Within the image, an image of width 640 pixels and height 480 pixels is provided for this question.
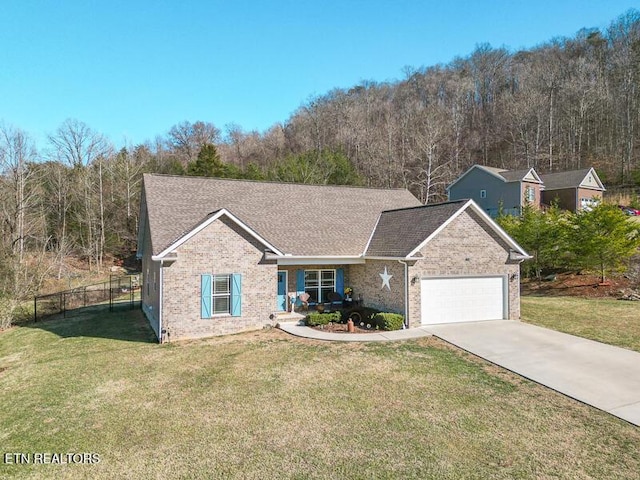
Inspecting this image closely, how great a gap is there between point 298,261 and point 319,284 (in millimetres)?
2047

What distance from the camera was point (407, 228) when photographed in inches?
680

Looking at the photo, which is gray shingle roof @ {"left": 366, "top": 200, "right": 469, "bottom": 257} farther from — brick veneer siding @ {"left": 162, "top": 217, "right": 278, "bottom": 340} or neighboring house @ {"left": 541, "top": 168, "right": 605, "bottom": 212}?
neighboring house @ {"left": 541, "top": 168, "right": 605, "bottom": 212}

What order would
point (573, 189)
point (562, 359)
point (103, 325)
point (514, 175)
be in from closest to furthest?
point (562, 359) → point (103, 325) → point (514, 175) → point (573, 189)

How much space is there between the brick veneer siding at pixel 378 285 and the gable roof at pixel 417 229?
0.52m

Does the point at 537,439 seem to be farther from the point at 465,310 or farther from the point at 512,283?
the point at 512,283

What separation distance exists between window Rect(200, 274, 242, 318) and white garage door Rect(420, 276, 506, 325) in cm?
733

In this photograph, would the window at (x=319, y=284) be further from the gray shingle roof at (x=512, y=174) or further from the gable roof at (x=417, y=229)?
the gray shingle roof at (x=512, y=174)

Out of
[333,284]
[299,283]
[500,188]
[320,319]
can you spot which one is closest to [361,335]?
[320,319]

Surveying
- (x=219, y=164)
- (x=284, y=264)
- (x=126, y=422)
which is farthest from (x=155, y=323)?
(x=219, y=164)

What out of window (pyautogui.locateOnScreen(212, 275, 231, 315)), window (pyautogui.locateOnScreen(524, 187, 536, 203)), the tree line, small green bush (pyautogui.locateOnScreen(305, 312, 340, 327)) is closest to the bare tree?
window (pyautogui.locateOnScreen(524, 187, 536, 203))

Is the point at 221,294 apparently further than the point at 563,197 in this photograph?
No

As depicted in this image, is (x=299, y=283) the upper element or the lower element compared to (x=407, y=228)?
lower

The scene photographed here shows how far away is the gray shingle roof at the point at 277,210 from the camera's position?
16750 mm

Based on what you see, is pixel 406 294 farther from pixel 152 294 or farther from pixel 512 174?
pixel 512 174
